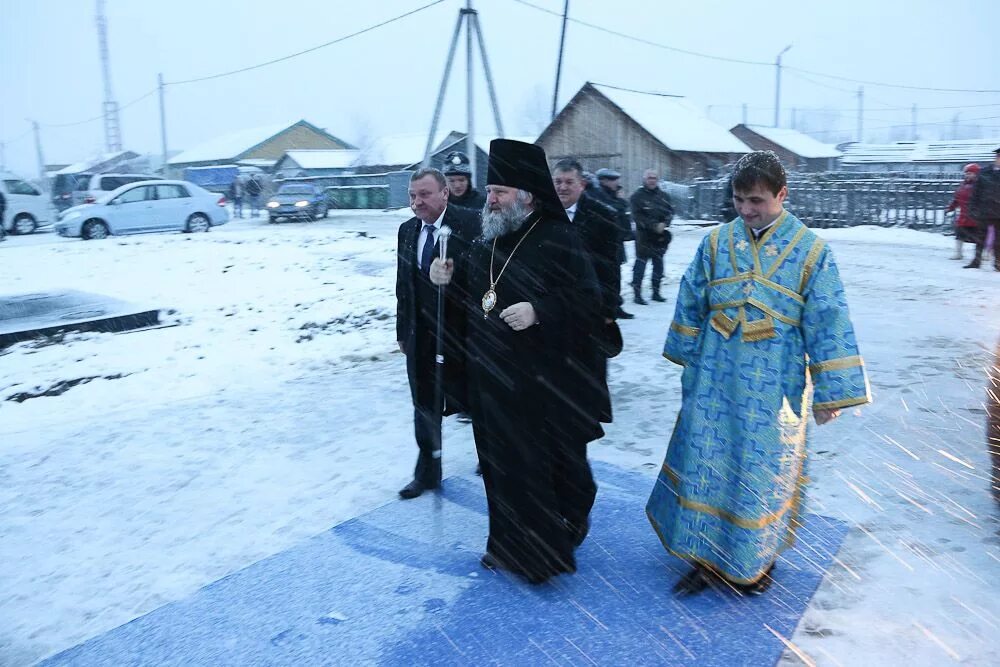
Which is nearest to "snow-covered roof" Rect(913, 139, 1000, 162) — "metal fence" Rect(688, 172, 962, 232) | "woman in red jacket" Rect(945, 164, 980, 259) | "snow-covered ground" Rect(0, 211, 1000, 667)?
"metal fence" Rect(688, 172, 962, 232)

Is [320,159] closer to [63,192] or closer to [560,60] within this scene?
[63,192]

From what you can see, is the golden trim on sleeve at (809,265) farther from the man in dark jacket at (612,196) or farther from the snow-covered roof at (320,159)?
the snow-covered roof at (320,159)

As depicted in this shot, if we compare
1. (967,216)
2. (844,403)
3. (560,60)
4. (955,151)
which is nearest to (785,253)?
(844,403)

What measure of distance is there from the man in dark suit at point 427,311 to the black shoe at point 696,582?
1479 mm

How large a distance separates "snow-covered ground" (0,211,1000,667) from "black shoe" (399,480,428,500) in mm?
68

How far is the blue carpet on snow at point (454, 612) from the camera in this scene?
9.89 feet

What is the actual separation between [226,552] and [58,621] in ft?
2.49

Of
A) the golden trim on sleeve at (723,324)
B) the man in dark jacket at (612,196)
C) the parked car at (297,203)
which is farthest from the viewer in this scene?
the parked car at (297,203)

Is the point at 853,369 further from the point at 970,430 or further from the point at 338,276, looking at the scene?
the point at 338,276

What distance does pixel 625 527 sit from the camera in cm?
403

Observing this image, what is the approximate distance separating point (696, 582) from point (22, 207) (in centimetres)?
2560

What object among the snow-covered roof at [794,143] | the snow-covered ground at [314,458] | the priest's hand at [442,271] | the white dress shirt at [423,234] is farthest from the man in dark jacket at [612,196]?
the snow-covered roof at [794,143]

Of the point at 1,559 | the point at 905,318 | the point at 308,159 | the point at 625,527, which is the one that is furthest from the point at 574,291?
the point at 308,159

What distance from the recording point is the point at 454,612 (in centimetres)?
330
